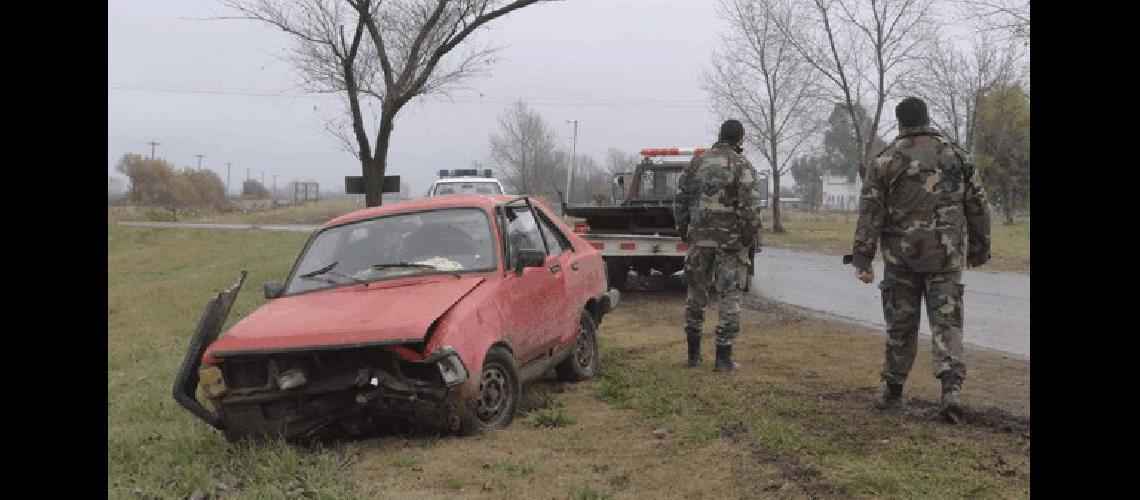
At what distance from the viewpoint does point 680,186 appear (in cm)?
721

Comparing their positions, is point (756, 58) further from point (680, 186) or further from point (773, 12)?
point (680, 186)

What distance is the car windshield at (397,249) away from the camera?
5.52 meters

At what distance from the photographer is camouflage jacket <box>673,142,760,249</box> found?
22.1ft

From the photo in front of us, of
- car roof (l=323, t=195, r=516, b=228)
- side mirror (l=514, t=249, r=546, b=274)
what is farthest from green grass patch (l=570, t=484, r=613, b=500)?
car roof (l=323, t=195, r=516, b=228)

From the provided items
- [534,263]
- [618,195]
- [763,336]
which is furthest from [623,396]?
[618,195]

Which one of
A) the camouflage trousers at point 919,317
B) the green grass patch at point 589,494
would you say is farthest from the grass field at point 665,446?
the camouflage trousers at point 919,317

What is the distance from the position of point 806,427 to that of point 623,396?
4.75 feet

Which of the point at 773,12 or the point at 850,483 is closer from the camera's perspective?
the point at 850,483

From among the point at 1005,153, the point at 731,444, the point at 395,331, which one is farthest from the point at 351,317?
the point at 1005,153

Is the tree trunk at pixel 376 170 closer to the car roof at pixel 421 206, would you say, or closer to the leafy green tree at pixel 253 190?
the car roof at pixel 421 206

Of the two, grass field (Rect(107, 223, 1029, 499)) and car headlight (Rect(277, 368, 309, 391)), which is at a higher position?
car headlight (Rect(277, 368, 309, 391))

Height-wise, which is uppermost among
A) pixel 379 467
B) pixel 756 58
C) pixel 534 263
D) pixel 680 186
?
pixel 756 58

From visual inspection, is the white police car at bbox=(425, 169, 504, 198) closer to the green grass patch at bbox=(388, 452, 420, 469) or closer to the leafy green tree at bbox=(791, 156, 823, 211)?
the green grass patch at bbox=(388, 452, 420, 469)

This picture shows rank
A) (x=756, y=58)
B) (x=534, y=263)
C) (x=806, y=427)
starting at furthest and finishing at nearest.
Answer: (x=756, y=58) → (x=534, y=263) → (x=806, y=427)
